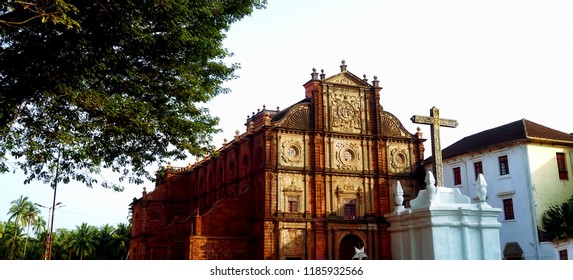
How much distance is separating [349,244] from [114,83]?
73.9 feet

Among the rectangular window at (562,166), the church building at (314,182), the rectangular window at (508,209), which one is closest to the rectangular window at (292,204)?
the church building at (314,182)

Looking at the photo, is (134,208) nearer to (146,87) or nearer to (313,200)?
(313,200)

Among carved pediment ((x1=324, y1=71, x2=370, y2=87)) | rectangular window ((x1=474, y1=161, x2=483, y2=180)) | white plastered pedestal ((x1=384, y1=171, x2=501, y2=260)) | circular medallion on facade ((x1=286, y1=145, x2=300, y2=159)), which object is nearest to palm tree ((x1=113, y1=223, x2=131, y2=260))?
circular medallion on facade ((x1=286, y1=145, x2=300, y2=159))

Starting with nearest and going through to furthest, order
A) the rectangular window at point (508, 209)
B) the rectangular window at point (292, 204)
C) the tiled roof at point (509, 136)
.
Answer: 1. the rectangular window at point (508, 209)
2. the tiled roof at point (509, 136)
3. the rectangular window at point (292, 204)

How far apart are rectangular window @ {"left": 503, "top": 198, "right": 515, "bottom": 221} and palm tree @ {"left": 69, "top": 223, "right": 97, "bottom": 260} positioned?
49252mm

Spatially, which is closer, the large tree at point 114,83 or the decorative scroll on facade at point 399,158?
the large tree at point 114,83

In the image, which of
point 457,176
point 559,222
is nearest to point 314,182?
point 457,176

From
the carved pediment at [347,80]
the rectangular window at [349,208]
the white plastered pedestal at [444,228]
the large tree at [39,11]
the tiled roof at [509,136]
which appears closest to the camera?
the large tree at [39,11]

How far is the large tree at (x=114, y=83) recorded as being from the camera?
11711 mm

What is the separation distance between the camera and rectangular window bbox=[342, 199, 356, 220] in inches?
1304

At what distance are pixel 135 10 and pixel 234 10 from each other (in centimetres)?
294

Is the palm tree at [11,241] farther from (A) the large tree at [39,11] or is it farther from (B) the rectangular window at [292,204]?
(A) the large tree at [39,11]

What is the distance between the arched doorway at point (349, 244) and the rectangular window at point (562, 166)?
11.1 m

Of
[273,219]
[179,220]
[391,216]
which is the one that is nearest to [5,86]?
[391,216]
